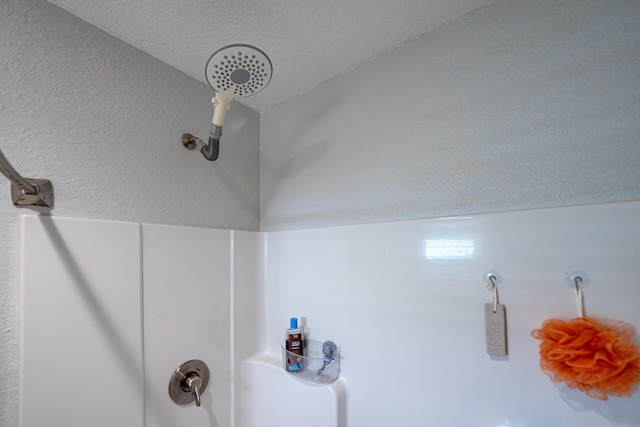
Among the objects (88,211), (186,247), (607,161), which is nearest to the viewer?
(607,161)

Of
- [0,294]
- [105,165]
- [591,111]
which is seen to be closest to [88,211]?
[105,165]

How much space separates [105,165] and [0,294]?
1.18 feet

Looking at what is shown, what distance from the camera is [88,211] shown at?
2.37 ft

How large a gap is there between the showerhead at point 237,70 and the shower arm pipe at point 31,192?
452 millimetres

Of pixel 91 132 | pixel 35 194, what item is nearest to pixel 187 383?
pixel 35 194

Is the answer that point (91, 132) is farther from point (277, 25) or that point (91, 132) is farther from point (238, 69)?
point (277, 25)

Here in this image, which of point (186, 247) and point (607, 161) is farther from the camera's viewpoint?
point (186, 247)

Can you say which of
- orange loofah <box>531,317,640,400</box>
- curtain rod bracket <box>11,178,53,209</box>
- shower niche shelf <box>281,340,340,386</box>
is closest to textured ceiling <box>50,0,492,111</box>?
curtain rod bracket <box>11,178,53,209</box>

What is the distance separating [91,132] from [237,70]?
43 cm

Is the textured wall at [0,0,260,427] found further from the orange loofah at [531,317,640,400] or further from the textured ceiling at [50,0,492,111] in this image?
the orange loofah at [531,317,640,400]

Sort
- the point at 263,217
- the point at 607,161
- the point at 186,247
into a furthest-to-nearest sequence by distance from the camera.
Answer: the point at 263,217 < the point at 186,247 < the point at 607,161

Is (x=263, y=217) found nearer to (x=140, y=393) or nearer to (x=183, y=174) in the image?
(x=183, y=174)

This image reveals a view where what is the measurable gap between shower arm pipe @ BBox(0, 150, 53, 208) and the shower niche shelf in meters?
0.79

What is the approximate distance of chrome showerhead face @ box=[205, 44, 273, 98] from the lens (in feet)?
2.11
